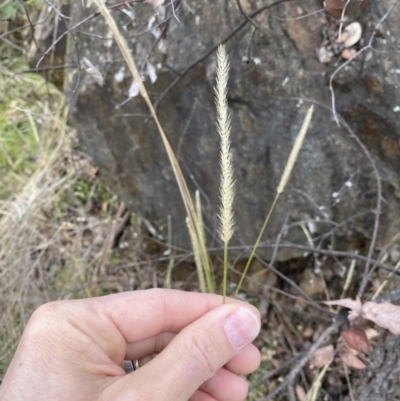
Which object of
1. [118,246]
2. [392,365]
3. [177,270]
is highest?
[118,246]

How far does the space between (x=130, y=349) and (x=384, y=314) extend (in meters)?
0.75

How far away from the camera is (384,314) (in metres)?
1.29

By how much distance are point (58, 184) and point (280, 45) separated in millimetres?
1596

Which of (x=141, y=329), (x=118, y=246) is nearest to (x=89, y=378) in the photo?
(x=141, y=329)

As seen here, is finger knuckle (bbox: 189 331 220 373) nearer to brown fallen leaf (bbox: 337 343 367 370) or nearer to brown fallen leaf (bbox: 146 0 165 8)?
brown fallen leaf (bbox: 337 343 367 370)

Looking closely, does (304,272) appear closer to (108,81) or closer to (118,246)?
(118,246)

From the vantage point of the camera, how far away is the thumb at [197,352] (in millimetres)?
980

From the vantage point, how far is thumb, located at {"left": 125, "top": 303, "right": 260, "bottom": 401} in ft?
3.22

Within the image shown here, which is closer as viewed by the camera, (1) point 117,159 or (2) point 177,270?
(1) point 117,159

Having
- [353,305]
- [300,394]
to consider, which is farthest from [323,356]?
[300,394]

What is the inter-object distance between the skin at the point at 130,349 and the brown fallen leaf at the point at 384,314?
1.17 ft

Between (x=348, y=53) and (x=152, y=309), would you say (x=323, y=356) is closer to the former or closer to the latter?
(x=152, y=309)

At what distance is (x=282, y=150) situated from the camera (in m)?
1.75

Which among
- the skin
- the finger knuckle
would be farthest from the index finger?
the finger knuckle
